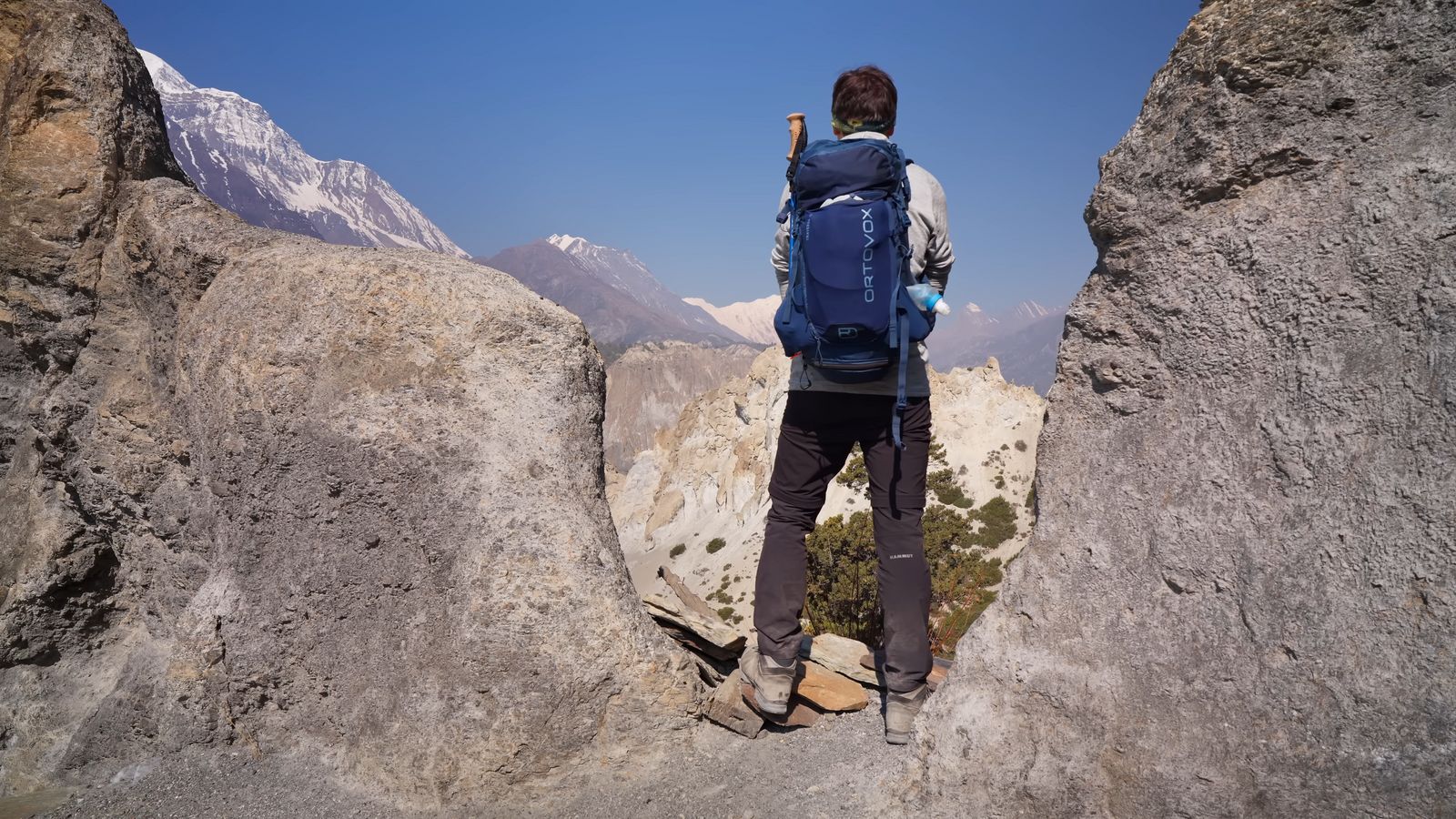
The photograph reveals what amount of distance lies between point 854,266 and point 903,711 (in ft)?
6.85

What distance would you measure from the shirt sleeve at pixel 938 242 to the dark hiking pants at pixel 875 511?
1.94ft

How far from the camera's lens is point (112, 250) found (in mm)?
4801

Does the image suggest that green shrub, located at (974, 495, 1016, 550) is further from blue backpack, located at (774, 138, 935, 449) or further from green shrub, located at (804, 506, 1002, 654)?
blue backpack, located at (774, 138, 935, 449)

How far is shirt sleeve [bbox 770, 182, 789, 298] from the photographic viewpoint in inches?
146

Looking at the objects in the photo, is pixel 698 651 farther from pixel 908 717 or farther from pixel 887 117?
pixel 887 117

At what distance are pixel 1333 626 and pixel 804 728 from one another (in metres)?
2.38

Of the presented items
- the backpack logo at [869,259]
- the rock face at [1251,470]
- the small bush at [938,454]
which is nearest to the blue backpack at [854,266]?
the backpack logo at [869,259]

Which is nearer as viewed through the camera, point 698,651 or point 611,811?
point 611,811

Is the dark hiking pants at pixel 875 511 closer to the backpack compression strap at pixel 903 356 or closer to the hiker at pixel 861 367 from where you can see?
the hiker at pixel 861 367

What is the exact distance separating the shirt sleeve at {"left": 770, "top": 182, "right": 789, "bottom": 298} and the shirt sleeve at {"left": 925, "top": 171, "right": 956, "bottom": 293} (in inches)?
24.3

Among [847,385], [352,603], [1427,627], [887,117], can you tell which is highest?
[887,117]

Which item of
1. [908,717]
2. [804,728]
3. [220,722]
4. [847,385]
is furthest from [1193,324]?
[220,722]

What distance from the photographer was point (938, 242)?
3.57 m

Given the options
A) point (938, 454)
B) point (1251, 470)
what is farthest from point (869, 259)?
point (938, 454)
